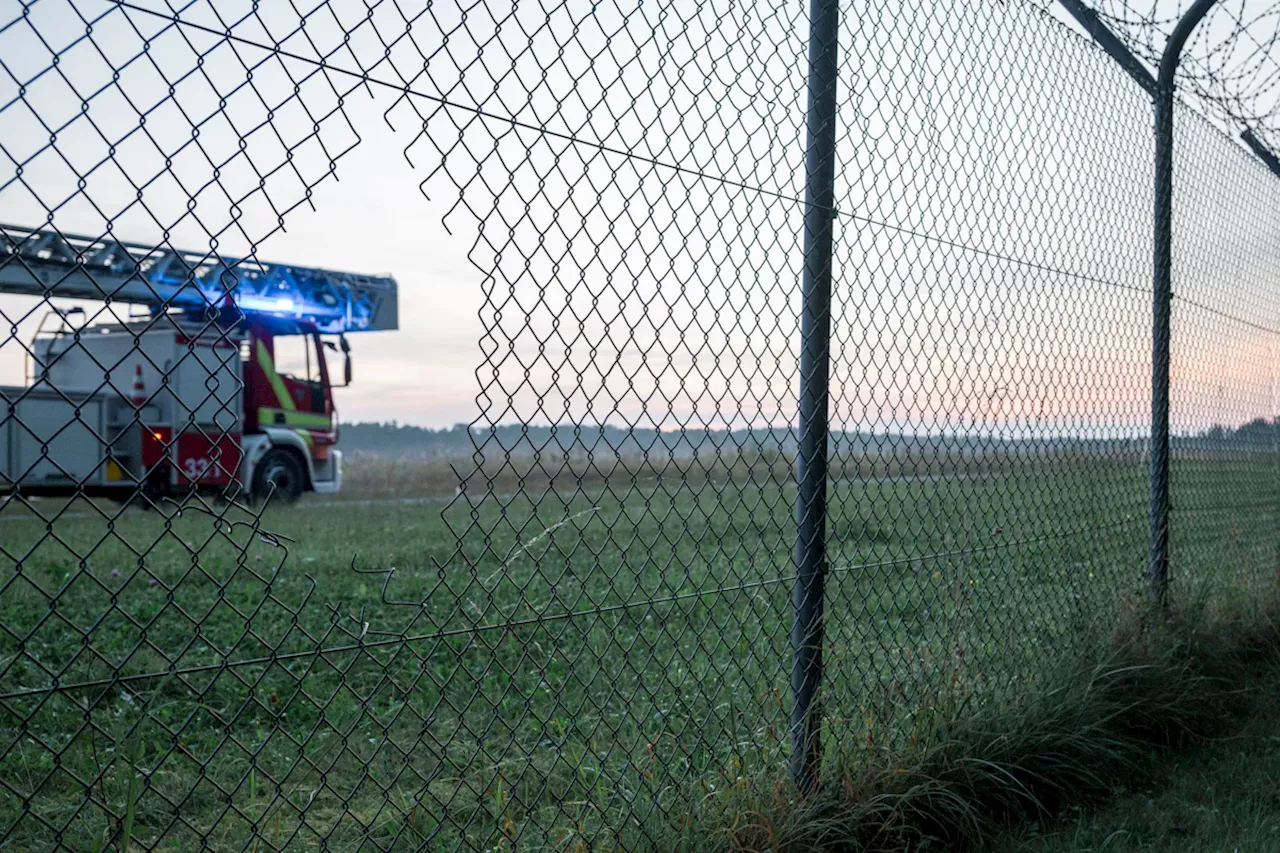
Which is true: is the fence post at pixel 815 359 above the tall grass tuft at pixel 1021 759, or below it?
above

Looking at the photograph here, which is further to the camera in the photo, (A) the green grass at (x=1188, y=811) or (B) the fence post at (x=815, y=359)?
(A) the green grass at (x=1188, y=811)

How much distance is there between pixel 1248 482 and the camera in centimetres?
669

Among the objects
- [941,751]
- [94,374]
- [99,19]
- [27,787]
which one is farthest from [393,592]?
[94,374]

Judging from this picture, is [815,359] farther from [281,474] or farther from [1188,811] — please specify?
[281,474]

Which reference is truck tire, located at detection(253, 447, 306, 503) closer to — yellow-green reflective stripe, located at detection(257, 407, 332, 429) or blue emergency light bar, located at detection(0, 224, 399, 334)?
yellow-green reflective stripe, located at detection(257, 407, 332, 429)

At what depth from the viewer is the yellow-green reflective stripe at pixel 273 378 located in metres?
15.6

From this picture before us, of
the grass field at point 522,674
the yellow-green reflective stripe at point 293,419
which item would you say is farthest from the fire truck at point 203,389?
the grass field at point 522,674

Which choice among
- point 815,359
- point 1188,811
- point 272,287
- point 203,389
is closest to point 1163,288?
point 1188,811

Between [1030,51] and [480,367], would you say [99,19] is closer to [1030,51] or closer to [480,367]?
[480,367]

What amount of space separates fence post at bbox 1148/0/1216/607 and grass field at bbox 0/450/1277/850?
5.1 inches

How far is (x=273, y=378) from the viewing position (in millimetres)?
15812

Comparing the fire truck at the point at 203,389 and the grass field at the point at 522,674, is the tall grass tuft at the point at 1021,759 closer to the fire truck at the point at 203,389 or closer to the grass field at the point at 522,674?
the grass field at the point at 522,674

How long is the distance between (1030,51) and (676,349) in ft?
8.35

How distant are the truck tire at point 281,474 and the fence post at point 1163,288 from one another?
520 inches
